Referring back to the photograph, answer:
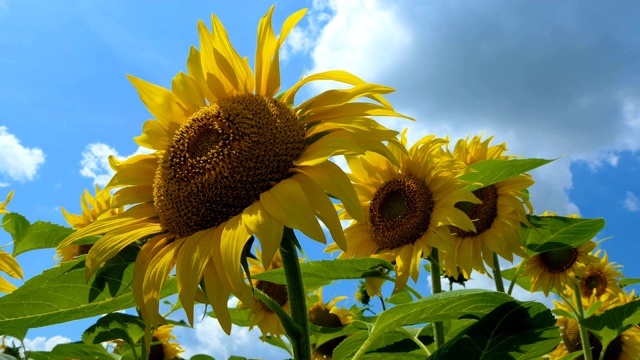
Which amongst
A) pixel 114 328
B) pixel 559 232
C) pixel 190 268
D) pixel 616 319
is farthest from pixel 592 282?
pixel 190 268

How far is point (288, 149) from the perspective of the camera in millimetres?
2113

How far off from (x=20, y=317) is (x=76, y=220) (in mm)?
3191

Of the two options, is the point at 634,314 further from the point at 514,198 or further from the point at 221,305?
the point at 221,305

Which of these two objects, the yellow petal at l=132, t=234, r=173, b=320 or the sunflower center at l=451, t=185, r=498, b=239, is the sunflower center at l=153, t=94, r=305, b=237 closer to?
the yellow petal at l=132, t=234, r=173, b=320

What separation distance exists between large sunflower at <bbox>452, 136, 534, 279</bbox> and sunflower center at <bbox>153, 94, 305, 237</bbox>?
2.04 metres

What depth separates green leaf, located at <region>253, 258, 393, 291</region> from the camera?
2352 millimetres

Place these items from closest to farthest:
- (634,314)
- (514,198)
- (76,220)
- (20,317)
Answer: (20,317), (634,314), (514,198), (76,220)

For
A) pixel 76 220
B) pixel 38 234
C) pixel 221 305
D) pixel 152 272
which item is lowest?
pixel 221 305

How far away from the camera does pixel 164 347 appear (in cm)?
528

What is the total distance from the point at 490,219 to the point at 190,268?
106 inches

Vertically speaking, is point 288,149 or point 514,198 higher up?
point 514,198

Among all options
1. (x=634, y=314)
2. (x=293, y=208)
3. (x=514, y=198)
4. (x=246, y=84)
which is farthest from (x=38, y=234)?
(x=634, y=314)

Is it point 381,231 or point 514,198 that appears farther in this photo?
point 514,198

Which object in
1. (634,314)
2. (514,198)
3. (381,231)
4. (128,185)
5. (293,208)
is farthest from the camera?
(514,198)
